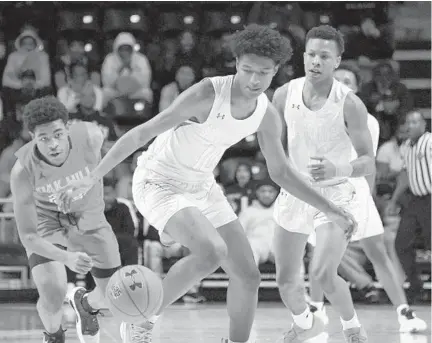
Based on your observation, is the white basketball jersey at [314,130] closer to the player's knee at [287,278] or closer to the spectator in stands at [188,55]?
the player's knee at [287,278]

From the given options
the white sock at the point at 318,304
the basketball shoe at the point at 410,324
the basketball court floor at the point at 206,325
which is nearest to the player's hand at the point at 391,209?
the basketball court floor at the point at 206,325

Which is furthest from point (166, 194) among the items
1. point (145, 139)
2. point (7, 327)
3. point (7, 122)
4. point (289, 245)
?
point (7, 122)

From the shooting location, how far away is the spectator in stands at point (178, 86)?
35.6 feet

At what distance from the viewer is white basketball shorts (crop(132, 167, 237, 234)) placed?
482 centimetres

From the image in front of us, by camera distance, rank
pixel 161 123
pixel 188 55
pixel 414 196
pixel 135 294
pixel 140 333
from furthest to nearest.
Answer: pixel 188 55 < pixel 414 196 < pixel 140 333 < pixel 135 294 < pixel 161 123

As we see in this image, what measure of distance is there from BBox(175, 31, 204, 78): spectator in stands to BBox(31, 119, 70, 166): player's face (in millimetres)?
5955

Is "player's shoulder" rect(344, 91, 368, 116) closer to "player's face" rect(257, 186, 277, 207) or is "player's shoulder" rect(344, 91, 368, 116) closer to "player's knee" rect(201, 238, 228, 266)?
"player's knee" rect(201, 238, 228, 266)

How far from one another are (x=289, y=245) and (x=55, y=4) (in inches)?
302

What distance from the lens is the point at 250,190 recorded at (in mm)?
9797

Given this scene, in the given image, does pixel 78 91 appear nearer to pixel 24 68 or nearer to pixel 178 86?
pixel 24 68

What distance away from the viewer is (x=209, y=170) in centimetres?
502

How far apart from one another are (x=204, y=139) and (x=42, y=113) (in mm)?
1063

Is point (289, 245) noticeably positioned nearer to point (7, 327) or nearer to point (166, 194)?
point (166, 194)

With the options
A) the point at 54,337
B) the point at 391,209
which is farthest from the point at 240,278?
the point at 391,209
